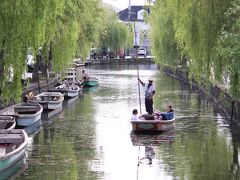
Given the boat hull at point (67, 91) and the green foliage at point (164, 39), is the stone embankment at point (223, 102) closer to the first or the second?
the green foliage at point (164, 39)

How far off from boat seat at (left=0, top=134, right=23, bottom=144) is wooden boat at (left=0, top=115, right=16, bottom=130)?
259 cm

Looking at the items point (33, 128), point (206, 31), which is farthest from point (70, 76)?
point (206, 31)

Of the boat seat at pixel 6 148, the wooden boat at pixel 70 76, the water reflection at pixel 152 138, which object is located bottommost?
the water reflection at pixel 152 138

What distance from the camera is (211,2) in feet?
64.0

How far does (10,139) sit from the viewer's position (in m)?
16.9

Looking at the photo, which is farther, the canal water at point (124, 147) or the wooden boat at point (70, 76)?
the wooden boat at point (70, 76)

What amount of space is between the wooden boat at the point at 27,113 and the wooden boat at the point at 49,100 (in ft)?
6.77

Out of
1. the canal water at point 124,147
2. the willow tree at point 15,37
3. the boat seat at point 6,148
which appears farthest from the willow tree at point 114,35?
the boat seat at point 6,148

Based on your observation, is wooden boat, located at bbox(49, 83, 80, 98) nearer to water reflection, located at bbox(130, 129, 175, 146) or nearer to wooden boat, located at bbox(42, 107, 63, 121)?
wooden boat, located at bbox(42, 107, 63, 121)

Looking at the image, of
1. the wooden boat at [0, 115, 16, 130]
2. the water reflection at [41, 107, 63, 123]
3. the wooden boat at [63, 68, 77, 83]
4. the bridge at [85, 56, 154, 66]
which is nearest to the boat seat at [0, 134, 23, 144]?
the wooden boat at [0, 115, 16, 130]

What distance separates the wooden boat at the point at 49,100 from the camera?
90.8ft

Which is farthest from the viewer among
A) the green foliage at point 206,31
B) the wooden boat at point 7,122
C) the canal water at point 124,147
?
the wooden boat at point 7,122

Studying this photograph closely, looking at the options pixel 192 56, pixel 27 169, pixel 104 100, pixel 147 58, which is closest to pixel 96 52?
pixel 147 58

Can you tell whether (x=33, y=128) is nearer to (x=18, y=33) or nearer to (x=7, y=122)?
(x=7, y=122)
